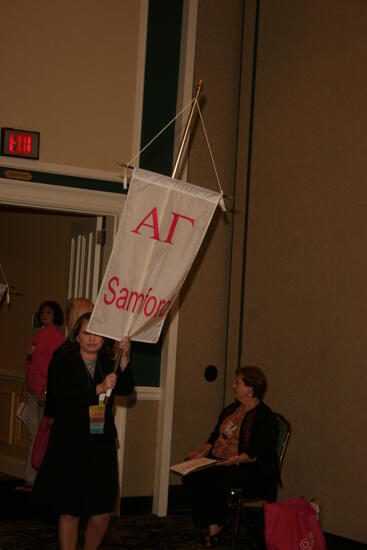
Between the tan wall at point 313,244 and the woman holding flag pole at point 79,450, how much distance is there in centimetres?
187

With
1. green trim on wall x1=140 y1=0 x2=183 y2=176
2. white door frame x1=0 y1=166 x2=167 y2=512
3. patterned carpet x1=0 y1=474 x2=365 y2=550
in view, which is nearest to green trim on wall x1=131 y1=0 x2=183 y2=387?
green trim on wall x1=140 y1=0 x2=183 y2=176

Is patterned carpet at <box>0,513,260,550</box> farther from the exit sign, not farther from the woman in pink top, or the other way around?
the exit sign

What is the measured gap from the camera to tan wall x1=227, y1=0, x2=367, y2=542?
5.23m

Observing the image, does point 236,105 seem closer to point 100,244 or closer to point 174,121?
point 174,121

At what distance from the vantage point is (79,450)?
3844 millimetres

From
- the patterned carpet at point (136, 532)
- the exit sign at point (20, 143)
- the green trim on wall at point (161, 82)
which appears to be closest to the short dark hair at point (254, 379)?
the patterned carpet at point (136, 532)

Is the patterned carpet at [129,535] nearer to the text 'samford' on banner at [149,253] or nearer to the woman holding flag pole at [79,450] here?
the woman holding flag pole at [79,450]

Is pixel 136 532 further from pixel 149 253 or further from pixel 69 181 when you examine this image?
pixel 69 181

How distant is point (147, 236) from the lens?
3980 millimetres

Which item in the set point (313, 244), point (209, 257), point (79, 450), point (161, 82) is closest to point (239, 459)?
point (79, 450)

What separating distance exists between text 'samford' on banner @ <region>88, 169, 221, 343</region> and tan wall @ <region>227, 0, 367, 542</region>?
1.55 meters

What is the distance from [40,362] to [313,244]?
7.49 feet

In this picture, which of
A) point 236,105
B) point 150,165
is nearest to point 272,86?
point 236,105

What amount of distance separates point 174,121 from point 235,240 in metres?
1.04
